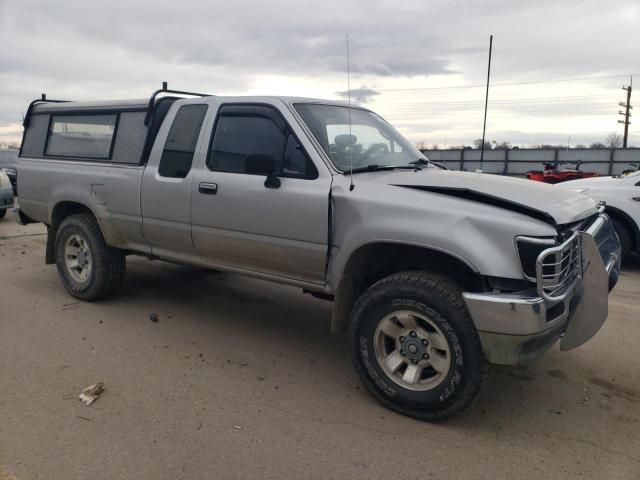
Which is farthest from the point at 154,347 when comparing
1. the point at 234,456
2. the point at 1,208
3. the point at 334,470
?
the point at 1,208

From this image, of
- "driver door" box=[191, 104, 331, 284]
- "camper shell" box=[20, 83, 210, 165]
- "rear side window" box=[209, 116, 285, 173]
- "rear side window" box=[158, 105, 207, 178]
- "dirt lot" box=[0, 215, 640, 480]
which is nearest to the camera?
"dirt lot" box=[0, 215, 640, 480]

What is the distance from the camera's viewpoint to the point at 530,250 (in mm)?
2906

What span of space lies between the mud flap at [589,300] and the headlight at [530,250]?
0.37 m

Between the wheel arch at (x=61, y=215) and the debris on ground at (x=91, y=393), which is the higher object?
the wheel arch at (x=61, y=215)

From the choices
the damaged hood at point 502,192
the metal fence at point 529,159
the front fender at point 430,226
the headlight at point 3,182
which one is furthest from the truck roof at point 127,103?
the metal fence at point 529,159

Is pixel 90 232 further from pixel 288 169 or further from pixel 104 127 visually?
pixel 288 169

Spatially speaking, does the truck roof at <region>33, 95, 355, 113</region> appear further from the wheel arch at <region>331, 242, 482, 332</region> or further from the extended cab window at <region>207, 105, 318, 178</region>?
the wheel arch at <region>331, 242, 482, 332</region>

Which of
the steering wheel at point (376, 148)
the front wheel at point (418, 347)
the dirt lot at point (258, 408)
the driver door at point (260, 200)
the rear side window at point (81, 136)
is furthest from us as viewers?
the rear side window at point (81, 136)

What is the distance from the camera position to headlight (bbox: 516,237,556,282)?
2896mm

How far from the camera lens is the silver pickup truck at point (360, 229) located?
3.02 m

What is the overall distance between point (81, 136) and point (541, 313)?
15.6ft

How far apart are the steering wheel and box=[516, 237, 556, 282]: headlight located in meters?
1.58

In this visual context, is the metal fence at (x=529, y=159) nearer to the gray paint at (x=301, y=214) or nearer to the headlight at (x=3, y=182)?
the headlight at (x=3, y=182)

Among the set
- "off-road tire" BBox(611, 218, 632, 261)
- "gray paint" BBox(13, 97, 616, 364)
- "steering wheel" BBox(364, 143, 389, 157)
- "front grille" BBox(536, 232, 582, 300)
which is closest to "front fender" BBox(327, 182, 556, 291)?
"gray paint" BBox(13, 97, 616, 364)
